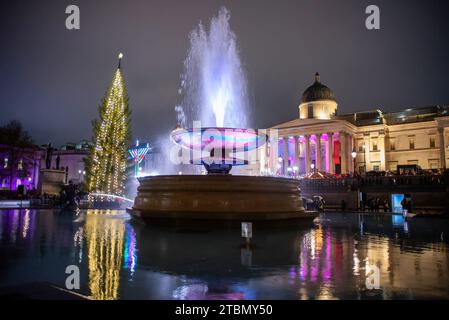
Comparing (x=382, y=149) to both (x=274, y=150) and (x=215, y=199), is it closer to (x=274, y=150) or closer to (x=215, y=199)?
(x=274, y=150)

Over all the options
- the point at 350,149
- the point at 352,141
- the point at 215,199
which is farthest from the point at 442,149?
the point at 215,199

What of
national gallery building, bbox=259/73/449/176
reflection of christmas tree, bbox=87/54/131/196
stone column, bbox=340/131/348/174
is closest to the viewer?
reflection of christmas tree, bbox=87/54/131/196

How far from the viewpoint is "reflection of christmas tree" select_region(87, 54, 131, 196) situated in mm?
35219

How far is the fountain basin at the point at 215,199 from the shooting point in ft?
31.6

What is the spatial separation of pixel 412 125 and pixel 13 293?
229 ft

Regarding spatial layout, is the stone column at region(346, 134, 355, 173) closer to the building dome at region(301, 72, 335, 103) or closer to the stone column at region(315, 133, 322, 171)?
the stone column at region(315, 133, 322, 171)

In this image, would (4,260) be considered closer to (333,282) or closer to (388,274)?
(333,282)

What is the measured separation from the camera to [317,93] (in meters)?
67.5

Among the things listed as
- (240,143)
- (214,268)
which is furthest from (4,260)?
(240,143)

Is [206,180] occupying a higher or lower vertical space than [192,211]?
higher

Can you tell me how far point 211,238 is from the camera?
7645 mm

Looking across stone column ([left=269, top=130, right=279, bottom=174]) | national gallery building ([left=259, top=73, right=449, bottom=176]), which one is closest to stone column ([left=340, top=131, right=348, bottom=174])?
national gallery building ([left=259, top=73, right=449, bottom=176])

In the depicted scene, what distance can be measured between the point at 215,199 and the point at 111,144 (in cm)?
2892
